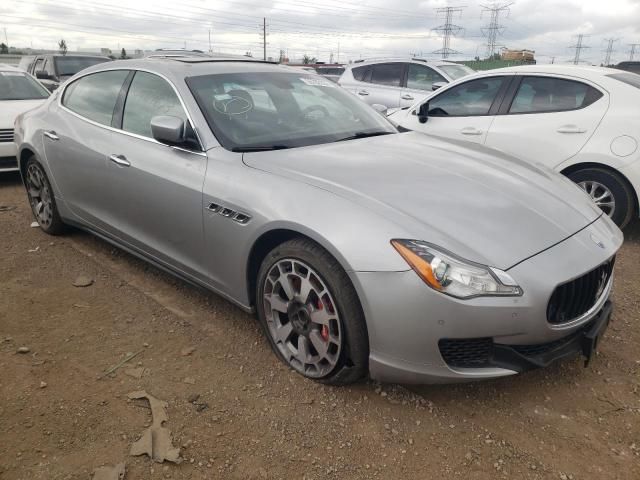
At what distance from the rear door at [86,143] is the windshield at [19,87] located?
399 cm

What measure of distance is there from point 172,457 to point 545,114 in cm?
455

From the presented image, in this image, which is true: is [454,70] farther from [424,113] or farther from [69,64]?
[69,64]

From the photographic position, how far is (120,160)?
3.38 metres

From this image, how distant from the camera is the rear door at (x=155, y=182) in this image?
9.61ft

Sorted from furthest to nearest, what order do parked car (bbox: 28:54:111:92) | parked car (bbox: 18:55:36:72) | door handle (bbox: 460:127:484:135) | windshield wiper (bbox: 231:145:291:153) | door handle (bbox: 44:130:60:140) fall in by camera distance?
parked car (bbox: 18:55:36:72), parked car (bbox: 28:54:111:92), door handle (bbox: 460:127:484:135), door handle (bbox: 44:130:60:140), windshield wiper (bbox: 231:145:291:153)

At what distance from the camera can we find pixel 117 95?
3.65 metres

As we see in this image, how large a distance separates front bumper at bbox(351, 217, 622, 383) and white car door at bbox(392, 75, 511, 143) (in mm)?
3296

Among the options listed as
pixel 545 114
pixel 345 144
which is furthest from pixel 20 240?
pixel 545 114

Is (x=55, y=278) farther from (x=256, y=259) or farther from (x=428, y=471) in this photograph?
(x=428, y=471)

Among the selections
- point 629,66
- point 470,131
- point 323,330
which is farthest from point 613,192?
point 629,66

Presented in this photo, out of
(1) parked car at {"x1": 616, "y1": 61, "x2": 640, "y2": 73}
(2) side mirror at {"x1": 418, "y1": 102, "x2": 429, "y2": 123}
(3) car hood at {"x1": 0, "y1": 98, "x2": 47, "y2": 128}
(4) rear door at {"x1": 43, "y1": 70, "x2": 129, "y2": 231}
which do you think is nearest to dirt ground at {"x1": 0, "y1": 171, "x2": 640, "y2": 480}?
(4) rear door at {"x1": 43, "y1": 70, "x2": 129, "y2": 231}

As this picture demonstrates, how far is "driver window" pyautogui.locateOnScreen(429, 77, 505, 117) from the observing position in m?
5.48

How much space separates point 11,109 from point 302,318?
20.6 ft

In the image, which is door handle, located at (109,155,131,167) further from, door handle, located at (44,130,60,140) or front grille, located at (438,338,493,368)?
front grille, located at (438,338,493,368)
